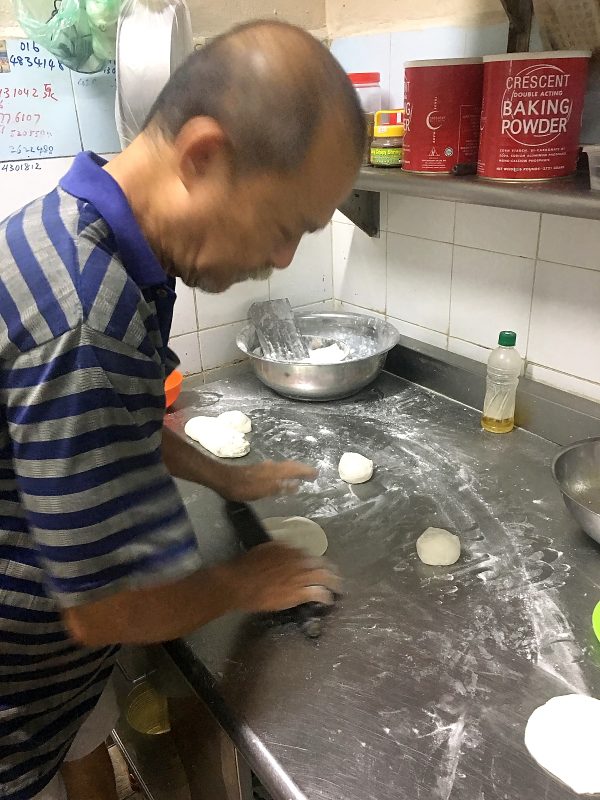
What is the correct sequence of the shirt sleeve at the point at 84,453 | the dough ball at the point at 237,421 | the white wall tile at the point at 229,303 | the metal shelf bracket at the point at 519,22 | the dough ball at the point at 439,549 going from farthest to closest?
the white wall tile at the point at 229,303, the dough ball at the point at 237,421, the metal shelf bracket at the point at 519,22, the dough ball at the point at 439,549, the shirt sleeve at the point at 84,453

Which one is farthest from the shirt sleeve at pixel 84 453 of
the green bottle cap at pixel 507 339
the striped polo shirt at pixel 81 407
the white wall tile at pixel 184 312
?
the white wall tile at pixel 184 312

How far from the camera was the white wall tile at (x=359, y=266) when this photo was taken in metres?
1.48

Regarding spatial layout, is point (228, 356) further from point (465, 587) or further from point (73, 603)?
point (73, 603)

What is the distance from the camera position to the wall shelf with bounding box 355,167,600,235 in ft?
2.53

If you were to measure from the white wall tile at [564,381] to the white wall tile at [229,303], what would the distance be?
63cm

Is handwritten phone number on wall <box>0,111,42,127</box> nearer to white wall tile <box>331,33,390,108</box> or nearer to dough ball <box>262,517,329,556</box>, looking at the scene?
white wall tile <box>331,33,390,108</box>

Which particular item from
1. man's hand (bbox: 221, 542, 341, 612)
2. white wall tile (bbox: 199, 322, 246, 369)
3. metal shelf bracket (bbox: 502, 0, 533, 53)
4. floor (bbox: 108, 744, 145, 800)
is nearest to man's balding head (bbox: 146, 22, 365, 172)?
man's hand (bbox: 221, 542, 341, 612)

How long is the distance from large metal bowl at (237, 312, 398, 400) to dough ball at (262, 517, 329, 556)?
0.40 m

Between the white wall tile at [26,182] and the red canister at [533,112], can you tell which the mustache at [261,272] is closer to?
the red canister at [533,112]

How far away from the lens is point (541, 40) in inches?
38.6

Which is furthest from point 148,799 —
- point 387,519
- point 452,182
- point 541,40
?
point 541,40

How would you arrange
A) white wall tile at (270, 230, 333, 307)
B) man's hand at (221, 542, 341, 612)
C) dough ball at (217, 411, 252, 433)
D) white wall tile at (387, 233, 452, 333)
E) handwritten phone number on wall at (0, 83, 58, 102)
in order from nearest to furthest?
man's hand at (221, 542, 341, 612), handwritten phone number on wall at (0, 83, 58, 102), dough ball at (217, 411, 252, 433), white wall tile at (387, 233, 452, 333), white wall tile at (270, 230, 333, 307)

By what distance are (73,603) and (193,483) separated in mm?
495

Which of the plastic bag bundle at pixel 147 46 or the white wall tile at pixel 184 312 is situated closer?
the plastic bag bundle at pixel 147 46
